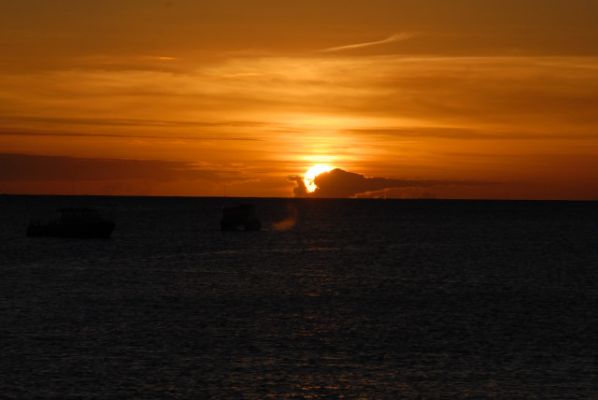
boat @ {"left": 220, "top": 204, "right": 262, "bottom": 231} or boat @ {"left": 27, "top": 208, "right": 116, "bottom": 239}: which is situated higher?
boat @ {"left": 220, "top": 204, "right": 262, "bottom": 231}

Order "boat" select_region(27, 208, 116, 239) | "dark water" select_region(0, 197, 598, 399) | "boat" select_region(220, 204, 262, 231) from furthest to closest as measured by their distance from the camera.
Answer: "boat" select_region(220, 204, 262, 231), "boat" select_region(27, 208, 116, 239), "dark water" select_region(0, 197, 598, 399)

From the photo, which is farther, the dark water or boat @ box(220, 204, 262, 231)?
boat @ box(220, 204, 262, 231)

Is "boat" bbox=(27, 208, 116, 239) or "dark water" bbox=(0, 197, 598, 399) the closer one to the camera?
"dark water" bbox=(0, 197, 598, 399)

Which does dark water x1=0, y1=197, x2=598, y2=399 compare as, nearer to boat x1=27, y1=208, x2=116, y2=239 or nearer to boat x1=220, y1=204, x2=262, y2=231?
boat x1=27, y1=208, x2=116, y2=239

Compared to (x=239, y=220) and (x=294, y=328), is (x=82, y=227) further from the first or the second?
(x=294, y=328)

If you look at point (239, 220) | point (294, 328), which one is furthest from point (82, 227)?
point (294, 328)

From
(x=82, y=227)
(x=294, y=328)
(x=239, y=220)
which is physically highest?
(x=239, y=220)

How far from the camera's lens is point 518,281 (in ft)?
288

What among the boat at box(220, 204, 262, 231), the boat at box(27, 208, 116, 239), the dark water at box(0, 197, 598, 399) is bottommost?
the dark water at box(0, 197, 598, 399)

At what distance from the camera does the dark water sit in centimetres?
3750

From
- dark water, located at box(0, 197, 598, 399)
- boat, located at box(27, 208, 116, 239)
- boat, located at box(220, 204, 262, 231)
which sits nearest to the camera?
dark water, located at box(0, 197, 598, 399)

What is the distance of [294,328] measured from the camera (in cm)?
5281

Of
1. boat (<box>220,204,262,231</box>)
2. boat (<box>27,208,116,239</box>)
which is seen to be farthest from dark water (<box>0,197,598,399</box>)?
boat (<box>220,204,262,231</box>)

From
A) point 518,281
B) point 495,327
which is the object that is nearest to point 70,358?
point 495,327
